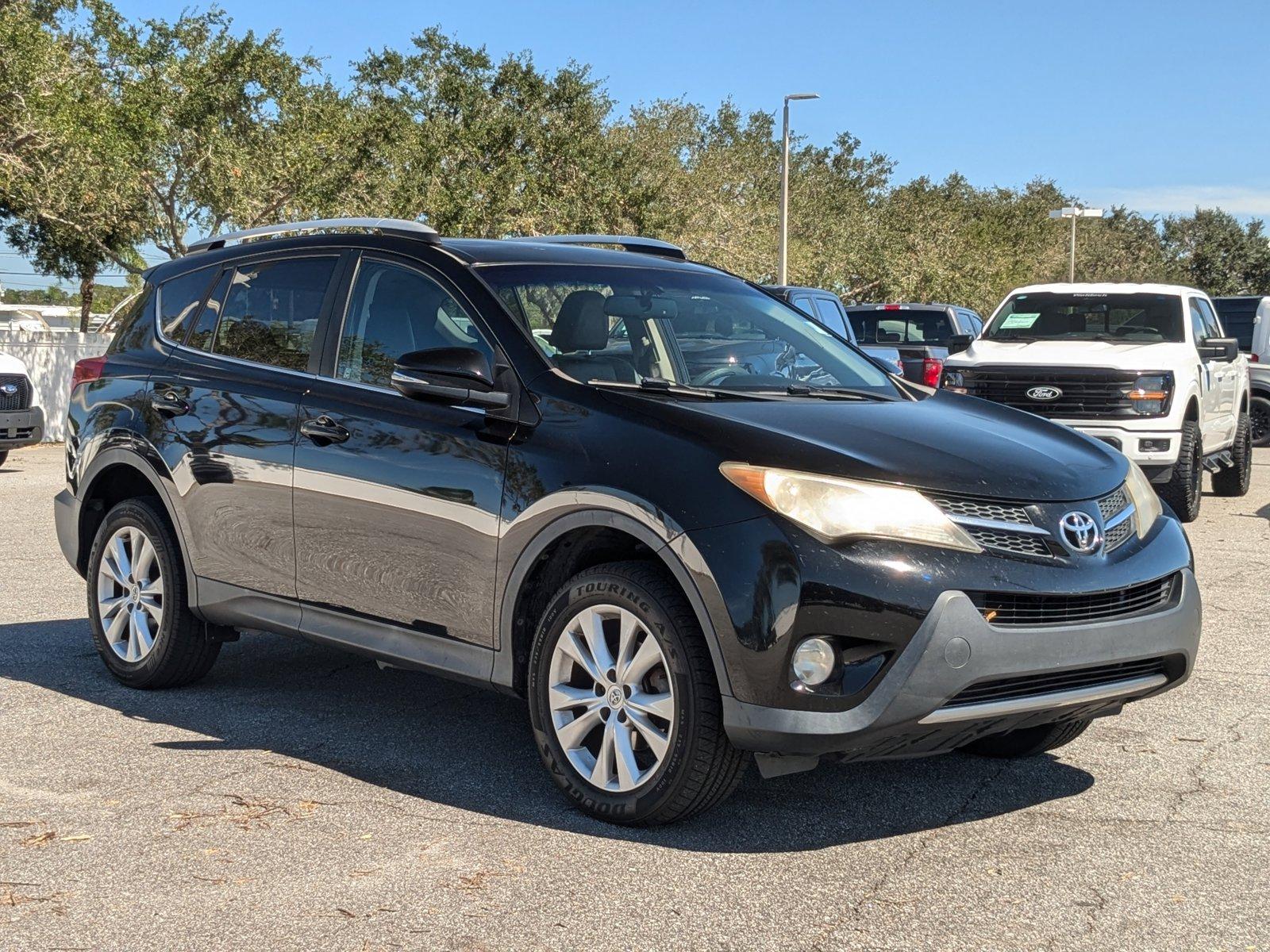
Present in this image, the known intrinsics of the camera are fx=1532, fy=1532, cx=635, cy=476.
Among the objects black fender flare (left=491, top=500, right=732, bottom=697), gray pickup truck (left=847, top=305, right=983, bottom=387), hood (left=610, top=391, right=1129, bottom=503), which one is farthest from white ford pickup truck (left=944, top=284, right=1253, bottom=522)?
gray pickup truck (left=847, top=305, right=983, bottom=387)

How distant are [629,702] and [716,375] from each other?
1284 millimetres

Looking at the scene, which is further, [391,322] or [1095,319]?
[1095,319]

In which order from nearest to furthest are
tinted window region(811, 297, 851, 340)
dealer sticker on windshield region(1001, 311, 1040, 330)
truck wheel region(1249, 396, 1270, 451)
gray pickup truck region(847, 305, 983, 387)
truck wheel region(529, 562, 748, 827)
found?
truck wheel region(529, 562, 748, 827) < dealer sticker on windshield region(1001, 311, 1040, 330) < tinted window region(811, 297, 851, 340) < truck wheel region(1249, 396, 1270, 451) < gray pickup truck region(847, 305, 983, 387)

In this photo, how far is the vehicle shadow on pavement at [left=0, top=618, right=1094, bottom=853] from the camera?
4672mm

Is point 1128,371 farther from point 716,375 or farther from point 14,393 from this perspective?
point 14,393

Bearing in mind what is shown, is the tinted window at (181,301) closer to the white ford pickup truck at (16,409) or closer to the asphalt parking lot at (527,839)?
the asphalt parking lot at (527,839)

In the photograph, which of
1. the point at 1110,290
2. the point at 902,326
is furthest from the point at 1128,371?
the point at 902,326

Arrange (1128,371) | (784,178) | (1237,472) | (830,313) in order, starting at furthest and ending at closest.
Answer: (784,178) → (830,313) → (1237,472) → (1128,371)

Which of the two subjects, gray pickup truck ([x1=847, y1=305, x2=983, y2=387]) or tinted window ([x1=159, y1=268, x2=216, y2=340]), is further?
gray pickup truck ([x1=847, y1=305, x2=983, y2=387])

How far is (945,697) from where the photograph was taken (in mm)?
4137

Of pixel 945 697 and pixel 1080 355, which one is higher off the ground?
pixel 1080 355

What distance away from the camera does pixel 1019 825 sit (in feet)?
15.3

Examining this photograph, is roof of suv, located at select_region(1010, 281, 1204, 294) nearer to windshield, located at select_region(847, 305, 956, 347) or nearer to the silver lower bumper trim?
windshield, located at select_region(847, 305, 956, 347)

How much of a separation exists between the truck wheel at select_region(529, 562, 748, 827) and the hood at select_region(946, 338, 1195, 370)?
345 inches
